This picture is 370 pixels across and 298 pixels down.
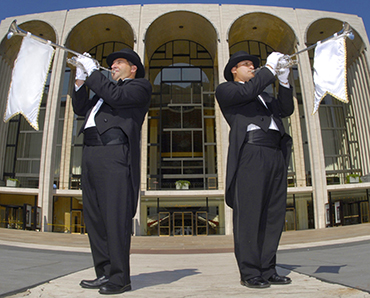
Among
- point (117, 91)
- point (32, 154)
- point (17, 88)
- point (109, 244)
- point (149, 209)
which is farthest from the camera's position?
point (32, 154)

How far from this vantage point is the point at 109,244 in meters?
2.60

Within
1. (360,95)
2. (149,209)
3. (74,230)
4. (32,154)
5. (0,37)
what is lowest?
(74,230)

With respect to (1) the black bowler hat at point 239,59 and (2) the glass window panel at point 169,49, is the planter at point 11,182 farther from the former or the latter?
(1) the black bowler hat at point 239,59

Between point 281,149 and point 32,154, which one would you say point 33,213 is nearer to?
point 32,154

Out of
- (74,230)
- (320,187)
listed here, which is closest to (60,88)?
(74,230)

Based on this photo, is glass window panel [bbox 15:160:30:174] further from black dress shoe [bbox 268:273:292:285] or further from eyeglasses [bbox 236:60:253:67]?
black dress shoe [bbox 268:273:292:285]

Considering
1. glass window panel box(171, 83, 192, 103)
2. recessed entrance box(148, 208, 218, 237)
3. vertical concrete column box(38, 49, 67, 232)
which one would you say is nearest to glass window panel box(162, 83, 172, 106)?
glass window panel box(171, 83, 192, 103)

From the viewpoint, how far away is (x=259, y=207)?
113 inches

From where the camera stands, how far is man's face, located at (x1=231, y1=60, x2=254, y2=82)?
131 inches

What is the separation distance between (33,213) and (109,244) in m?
20.8

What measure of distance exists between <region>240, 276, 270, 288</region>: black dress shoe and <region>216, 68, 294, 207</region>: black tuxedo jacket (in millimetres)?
784

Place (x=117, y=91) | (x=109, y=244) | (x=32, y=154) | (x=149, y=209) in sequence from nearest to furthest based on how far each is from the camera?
(x=109, y=244)
(x=117, y=91)
(x=149, y=209)
(x=32, y=154)

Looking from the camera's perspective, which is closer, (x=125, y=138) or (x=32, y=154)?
(x=125, y=138)

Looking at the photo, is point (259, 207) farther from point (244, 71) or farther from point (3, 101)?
point (3, 101)
